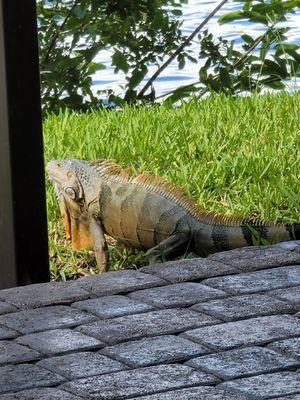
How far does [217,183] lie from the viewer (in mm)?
5980

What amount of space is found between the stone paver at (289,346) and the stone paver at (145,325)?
30 cm

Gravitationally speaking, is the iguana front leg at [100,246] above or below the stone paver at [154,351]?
above

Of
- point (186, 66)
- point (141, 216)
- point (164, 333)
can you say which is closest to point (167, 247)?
point (141, 216)

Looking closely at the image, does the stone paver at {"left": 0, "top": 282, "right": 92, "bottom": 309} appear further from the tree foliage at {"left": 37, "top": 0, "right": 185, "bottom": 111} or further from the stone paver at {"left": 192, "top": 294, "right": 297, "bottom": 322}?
the tree foliage at {"left": 37, "top": 0, "right": 185, "bottom": 111}

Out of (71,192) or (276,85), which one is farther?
(276,85)

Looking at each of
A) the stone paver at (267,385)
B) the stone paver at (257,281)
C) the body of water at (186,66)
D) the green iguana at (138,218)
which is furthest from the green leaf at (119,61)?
the stone paver at (267,385)

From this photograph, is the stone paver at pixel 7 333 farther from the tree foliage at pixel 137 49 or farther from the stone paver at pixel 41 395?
the tree foliage at pixel 137 49

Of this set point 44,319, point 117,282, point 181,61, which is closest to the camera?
point 44,319

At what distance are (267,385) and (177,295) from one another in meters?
0.95

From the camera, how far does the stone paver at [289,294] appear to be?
411cm

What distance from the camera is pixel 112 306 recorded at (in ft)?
13.5

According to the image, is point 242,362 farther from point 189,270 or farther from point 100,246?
point 100,246

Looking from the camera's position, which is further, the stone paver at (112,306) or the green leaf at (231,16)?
the green leaf at (231,16)

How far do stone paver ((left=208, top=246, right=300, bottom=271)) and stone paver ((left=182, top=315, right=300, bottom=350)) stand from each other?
0.65 metres
